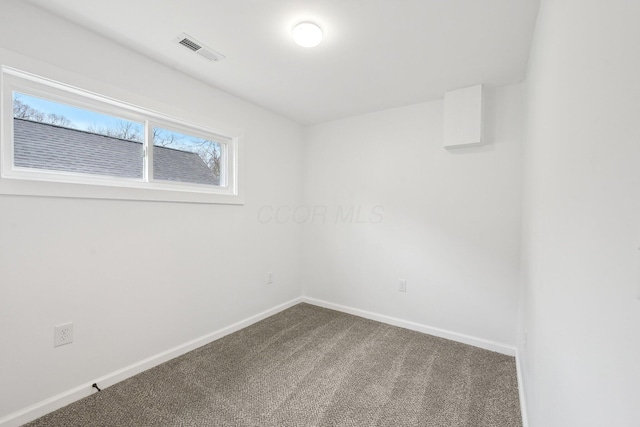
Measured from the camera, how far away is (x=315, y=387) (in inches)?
75.5

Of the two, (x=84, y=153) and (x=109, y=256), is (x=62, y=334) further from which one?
(x=84, y=153)

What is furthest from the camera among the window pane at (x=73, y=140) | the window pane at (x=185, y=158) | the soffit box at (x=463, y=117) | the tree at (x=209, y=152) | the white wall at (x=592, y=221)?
the tree at (x=209, y=152)

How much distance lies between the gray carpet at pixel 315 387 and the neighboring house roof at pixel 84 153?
1.52 metres

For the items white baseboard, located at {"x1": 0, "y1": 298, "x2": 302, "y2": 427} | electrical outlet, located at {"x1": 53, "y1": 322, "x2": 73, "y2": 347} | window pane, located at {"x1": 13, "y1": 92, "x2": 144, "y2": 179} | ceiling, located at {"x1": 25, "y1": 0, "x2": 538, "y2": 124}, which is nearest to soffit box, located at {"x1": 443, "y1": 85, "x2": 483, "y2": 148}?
ceiling, located at {"x1": 25, "y1": 0, "x2": 538, "y2": 124}

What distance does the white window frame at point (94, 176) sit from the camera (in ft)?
5.04

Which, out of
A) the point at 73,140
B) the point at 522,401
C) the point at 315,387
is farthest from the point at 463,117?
the point at 73,140

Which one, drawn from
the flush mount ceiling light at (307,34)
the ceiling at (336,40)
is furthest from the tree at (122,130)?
the flush mount ceiling light at (307,34)

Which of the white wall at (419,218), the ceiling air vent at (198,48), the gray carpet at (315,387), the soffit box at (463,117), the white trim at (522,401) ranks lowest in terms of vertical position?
the gray carpet at (315,387)

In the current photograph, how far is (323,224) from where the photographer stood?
355cm

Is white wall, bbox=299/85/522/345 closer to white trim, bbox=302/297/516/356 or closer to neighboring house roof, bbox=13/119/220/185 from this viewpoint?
white trim, bbox=302/297/516/356

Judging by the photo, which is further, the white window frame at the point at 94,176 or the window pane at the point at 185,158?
the window pane at the point at 185,158

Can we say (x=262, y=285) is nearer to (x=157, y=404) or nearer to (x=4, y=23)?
(x=157, y=404)

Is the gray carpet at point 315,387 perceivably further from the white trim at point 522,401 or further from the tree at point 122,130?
the tree at point 122,130

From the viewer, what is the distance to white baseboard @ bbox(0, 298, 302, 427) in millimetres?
1541
